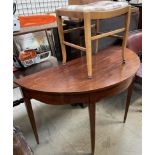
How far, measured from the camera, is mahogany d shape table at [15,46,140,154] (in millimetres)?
1047

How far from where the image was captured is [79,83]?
110 cm

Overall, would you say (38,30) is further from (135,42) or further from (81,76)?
(135,42)

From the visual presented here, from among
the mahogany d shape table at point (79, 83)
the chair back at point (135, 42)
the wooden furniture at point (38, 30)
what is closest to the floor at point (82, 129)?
the mahogany d shape table at point (79, 83)

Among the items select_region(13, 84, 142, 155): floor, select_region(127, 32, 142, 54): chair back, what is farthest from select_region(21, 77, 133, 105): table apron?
select_region(127, 32, 142, 54): chair back

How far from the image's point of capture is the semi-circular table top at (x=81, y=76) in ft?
3.46

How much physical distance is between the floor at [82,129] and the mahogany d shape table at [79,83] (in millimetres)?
339

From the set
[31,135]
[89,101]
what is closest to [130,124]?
[89,101]

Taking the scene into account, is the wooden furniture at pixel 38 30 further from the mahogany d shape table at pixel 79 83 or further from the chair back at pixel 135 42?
the chair back at pixel 135 42

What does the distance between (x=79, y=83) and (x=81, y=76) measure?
3.7 inches

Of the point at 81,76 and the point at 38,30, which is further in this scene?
the point at 38,30

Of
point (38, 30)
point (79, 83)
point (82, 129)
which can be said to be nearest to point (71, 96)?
point (79, 83)

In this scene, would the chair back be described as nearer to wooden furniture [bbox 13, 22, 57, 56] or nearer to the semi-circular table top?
the semi-circular table top
